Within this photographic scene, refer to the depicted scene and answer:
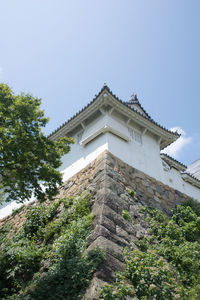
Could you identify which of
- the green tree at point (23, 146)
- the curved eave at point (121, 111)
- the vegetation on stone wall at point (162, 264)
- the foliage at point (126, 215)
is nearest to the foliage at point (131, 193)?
the vegetation on stone wall at point (162, 264)

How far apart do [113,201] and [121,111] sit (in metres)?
4.85

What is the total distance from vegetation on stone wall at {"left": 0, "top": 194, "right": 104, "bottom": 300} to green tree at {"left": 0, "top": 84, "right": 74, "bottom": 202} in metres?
1.03

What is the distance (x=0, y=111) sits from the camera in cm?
590

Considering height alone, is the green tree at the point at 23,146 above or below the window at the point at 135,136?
below

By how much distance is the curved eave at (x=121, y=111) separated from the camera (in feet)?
33.0

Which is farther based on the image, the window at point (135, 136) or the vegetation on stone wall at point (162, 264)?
the window at point (135, 136)

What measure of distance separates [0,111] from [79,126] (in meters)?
5.49

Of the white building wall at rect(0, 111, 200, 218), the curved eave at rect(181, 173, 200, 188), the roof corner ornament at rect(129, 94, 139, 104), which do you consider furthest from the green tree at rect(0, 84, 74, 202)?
the roof corner ornament at rect(129, 94, 139, 104)

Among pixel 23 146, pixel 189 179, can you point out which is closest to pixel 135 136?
pixel 189 179

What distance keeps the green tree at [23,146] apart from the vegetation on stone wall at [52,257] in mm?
1031

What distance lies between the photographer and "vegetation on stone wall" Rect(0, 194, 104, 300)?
4719mm

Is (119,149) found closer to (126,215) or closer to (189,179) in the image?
(126,215)

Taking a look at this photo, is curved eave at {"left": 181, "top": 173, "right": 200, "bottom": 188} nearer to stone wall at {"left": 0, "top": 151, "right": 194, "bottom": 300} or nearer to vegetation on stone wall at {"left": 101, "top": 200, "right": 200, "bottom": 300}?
stone wall at {"left": 0, "top": 151, "right": 194, "bottom": 300}

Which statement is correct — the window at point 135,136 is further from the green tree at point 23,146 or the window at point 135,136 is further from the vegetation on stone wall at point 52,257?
the green tree at point 23,146
